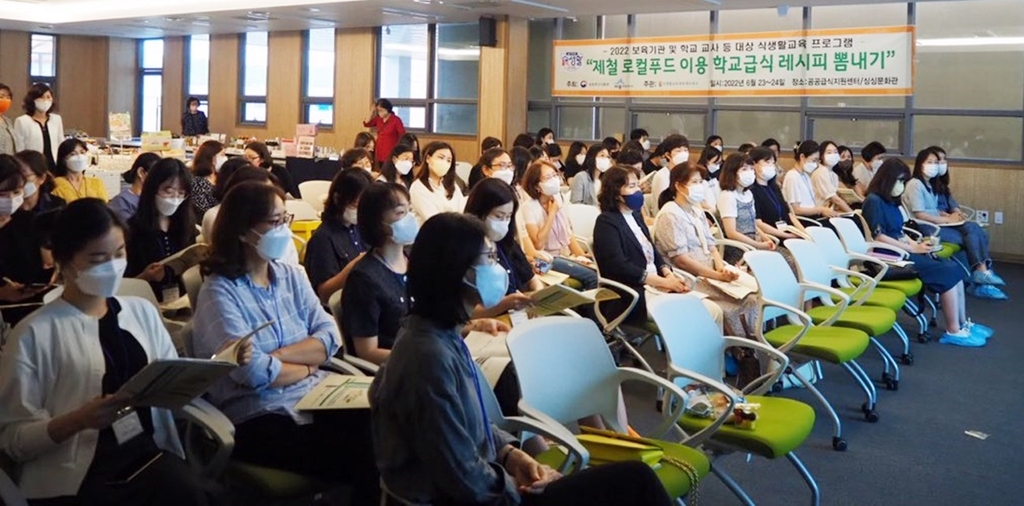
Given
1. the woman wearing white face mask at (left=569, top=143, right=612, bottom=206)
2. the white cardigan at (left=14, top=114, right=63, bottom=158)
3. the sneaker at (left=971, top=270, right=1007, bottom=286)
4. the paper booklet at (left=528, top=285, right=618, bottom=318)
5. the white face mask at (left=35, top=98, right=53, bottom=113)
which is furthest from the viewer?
the sneaker at (left=971, top=270, right=1007, bottom=286)

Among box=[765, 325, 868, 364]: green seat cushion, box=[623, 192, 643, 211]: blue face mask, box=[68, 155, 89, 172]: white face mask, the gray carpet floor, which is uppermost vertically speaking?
box=[68, 155, 89, 172]: white face mask

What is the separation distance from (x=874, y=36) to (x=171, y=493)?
30.4ft

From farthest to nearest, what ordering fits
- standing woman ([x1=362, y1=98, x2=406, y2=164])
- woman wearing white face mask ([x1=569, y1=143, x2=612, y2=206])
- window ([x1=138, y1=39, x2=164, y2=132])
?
window ([x1=138, y1=39, x2=164, y2=132]) < standing woman ([x1=362, y1=98, x2=406, y2=164]) < woman wearing white face mask ([x1=569, y1=143, x2=612, y2=206])

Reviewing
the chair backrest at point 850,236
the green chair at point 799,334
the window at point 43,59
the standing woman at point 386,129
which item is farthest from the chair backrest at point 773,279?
the window at point 43,59

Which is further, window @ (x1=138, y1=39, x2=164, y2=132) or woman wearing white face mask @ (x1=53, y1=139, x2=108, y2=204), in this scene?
window @ (x1=138, y1=39, x2=164, y2=132)

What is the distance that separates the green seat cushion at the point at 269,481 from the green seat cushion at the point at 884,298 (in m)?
3.78

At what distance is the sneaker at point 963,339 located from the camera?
274 inches

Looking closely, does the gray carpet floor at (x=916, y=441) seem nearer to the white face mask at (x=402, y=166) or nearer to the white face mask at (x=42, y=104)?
the white face mask at (x=402, y=166)

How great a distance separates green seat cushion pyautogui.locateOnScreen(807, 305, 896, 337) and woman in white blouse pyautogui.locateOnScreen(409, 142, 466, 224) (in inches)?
94.0

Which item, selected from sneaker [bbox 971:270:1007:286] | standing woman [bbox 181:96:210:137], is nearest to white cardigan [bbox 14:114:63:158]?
standing woman [bbox 181:96:210:137]

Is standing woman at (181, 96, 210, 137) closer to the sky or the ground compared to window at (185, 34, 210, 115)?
closer to the ground

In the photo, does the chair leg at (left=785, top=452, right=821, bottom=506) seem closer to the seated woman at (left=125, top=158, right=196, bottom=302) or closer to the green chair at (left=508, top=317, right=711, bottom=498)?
the green chair at (left=508, top=317, right=711, bottom=498)

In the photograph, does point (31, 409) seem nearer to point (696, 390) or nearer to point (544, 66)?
point (696, 390)

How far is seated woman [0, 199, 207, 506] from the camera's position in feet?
8.46
